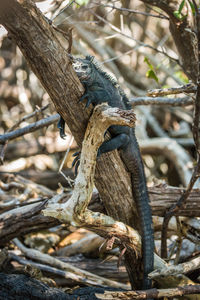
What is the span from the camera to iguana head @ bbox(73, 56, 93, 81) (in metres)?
3.43

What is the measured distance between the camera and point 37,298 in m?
3.37

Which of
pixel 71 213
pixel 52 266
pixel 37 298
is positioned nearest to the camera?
pixel 71 213

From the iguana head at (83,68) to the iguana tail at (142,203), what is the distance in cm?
86

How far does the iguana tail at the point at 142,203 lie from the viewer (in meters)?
3.75

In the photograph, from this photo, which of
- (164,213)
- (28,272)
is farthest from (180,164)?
(28,272)

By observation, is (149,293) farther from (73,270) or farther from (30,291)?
(73,270)

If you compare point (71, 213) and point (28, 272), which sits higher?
point (71, 213)

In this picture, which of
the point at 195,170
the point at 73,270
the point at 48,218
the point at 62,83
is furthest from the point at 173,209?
the point at 62,83

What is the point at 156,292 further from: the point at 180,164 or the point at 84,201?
the point at 180,164

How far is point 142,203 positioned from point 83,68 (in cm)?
150

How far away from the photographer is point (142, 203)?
3816 mm

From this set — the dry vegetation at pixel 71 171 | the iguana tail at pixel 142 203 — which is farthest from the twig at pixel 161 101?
the iguana tail at pixel 142 203

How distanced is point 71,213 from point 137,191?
992 millimetres

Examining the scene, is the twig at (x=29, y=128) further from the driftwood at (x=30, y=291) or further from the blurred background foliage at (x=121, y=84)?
the blurred background foliage at (x=121, y=84)
